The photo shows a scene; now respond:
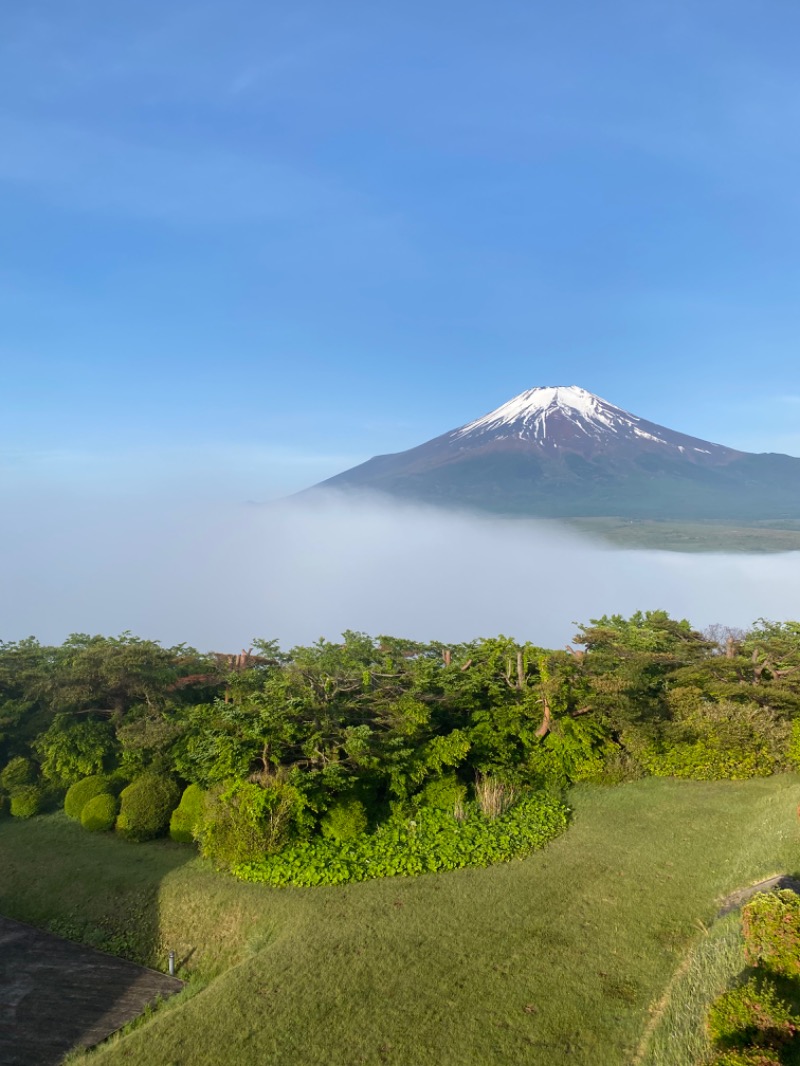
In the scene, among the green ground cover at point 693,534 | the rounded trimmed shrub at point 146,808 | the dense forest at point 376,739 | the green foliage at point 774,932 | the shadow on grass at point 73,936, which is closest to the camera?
the green foliage at point 774,932

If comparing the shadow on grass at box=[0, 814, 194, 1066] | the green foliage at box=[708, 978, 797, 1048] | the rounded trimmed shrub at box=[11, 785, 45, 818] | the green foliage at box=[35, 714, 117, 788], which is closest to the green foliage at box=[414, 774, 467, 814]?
the shadow on grass at box=[0, 814, 194, 1066]

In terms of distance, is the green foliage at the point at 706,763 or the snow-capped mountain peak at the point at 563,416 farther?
the snow-capped mountain peak at the point at 563,416

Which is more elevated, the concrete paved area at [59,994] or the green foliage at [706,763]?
the green foliage at [706,763]

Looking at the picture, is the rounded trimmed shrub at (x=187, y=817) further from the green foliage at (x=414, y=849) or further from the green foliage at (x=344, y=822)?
the green foliage at (x=344, y=822)

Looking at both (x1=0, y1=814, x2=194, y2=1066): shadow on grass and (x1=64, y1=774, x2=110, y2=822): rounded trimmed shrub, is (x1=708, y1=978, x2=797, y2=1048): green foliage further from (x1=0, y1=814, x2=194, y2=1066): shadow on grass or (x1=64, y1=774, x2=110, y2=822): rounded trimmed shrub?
(x1=64, y1=774, x2=110, y2=822): rounded trimmed shrub

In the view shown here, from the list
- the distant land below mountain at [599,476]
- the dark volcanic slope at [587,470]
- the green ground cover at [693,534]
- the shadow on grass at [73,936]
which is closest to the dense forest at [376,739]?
the shadow on grass at [73,936]

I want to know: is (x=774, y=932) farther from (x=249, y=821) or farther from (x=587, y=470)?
(x=587, y=470)

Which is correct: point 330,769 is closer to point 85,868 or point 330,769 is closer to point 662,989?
point 85,868
